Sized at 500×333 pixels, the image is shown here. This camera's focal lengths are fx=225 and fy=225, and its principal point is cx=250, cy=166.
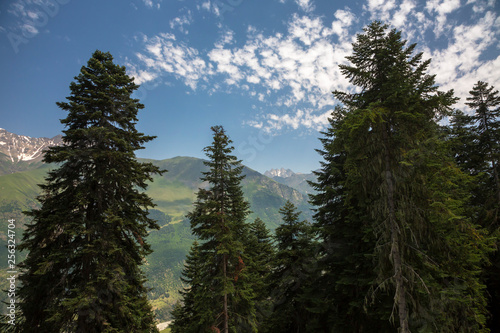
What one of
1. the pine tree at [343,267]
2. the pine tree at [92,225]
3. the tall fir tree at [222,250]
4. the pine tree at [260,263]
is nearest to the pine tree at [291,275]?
the pine tree at [260,263]

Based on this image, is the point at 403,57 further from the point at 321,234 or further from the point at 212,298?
the point at 212,298

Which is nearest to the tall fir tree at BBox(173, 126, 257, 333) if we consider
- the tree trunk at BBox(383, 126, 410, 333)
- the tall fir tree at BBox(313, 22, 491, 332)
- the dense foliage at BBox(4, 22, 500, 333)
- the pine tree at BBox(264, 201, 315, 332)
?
the dense foliage at BBox(4, 22, 500, 333)

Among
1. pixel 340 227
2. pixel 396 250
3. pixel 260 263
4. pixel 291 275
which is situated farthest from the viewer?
pixel 260 263

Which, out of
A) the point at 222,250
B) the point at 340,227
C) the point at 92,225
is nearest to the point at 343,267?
the point at 340,227

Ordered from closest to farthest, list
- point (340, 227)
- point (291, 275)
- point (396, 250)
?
point (396, 250) < point (340, 227) < point (291, 275)

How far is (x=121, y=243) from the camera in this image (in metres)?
10.9

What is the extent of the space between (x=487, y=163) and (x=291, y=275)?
59.2ft

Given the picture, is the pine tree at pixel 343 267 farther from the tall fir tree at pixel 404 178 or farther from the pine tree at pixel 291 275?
the pine tree at pixel 291 275

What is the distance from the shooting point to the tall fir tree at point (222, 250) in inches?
561

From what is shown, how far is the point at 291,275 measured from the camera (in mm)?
17797

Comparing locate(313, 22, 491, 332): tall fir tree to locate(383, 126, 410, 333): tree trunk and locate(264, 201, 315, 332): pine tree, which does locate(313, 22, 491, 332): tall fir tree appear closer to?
locate(383, 126, 410, 333): tree trunk

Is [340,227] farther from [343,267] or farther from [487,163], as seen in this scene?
[487,163]

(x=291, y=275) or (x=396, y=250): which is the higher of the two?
(x=396, y=250)

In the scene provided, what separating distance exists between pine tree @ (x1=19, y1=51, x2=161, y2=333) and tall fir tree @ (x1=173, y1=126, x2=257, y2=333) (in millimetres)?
3898
